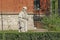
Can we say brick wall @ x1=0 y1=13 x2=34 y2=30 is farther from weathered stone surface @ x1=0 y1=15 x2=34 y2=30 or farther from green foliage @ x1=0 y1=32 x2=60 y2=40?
green foliage @ x1=0 y1=32 x2=60 y2=40

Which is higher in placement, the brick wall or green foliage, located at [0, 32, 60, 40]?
the brick wall

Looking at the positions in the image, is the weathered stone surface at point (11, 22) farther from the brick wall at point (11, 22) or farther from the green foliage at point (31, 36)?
the green foliage at point (31, 36)

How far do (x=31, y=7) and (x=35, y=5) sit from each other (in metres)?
2.33

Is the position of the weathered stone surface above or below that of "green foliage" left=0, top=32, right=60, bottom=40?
above

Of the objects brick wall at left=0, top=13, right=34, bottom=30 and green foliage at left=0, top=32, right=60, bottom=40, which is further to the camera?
brick wall at left=0, top=13, right=34, bottom=30

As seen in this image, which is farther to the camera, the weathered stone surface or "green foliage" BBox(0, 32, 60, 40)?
the weathered stone surface

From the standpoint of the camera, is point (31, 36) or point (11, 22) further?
point (11, 22)

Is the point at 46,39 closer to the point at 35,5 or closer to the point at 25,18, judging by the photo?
the point at 25,18

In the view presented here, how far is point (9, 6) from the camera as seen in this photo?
937 inches

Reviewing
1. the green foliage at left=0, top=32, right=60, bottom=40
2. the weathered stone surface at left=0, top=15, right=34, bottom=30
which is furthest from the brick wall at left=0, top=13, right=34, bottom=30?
the green foliage at left=0, top=32, right=60, bottom=40

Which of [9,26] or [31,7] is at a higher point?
[31,7]

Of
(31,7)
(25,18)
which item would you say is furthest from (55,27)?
(31,7)

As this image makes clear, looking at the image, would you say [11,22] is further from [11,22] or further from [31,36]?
[31,36]

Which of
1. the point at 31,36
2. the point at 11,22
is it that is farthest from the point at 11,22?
the point at 31,36
